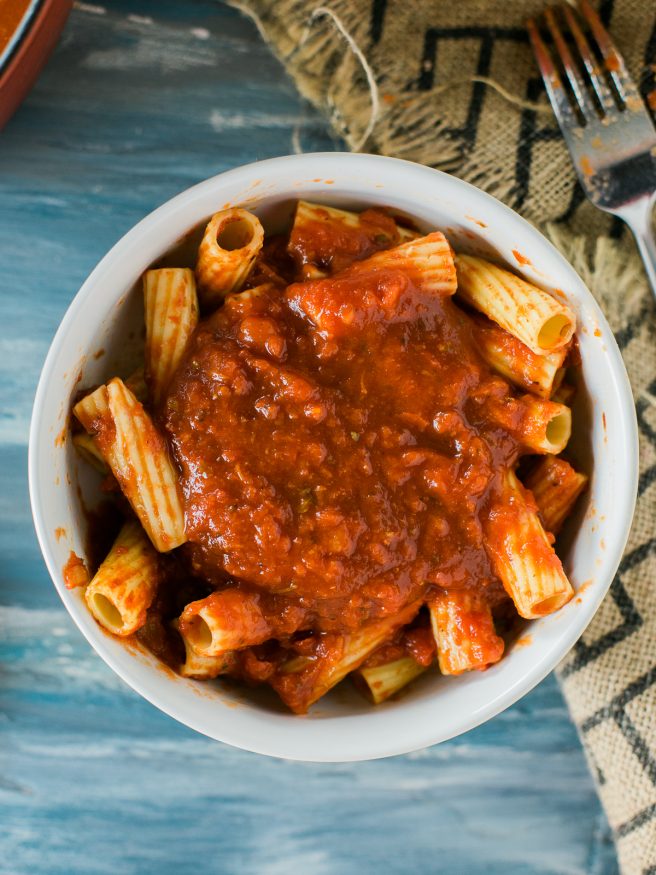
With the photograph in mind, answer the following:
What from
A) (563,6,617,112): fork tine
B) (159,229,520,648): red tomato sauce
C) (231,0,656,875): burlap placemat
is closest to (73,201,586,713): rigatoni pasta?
(159,229,520,648): red tomato sauce

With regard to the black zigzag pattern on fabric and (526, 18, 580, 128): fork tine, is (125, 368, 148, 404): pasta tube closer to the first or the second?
the black zigzag pattern on fabric

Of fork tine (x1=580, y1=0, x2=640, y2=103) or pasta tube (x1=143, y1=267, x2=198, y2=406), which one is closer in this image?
pasta tube (x1=143, y1=267, x2=198, y2=406)

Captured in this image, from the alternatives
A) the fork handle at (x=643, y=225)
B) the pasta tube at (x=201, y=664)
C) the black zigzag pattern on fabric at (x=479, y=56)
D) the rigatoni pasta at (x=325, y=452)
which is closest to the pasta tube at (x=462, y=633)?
the rigatoni pasta at (x=325, y=452)

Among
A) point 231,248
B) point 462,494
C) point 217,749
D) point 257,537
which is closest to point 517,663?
point 462,494

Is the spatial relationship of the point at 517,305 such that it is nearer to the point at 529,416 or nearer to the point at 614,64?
the point at 529,416

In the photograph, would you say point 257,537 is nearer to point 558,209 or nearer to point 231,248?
point 231,248

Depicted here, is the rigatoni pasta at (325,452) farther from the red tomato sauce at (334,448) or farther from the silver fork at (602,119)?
the silver fork at (602,119)

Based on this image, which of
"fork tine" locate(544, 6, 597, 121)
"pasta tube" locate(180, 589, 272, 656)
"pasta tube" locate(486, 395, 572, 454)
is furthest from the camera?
"fork tine" locate(544, 6, 597, 121)
